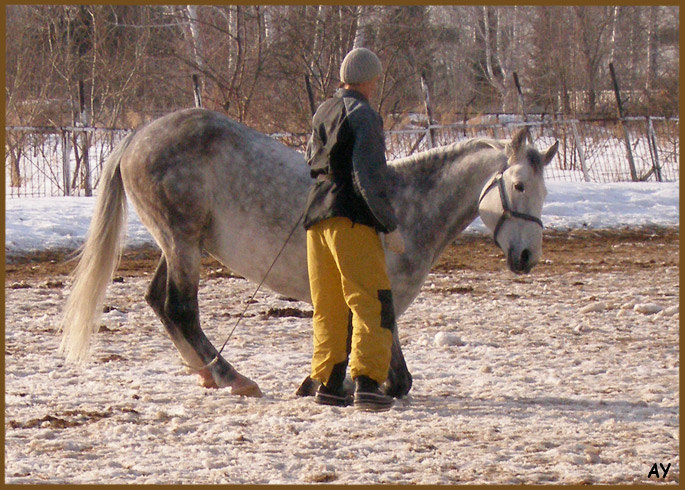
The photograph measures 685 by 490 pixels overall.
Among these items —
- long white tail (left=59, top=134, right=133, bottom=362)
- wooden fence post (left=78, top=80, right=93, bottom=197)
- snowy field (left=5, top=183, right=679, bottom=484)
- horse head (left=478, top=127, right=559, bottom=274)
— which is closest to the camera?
snowy field (left=5, top=183, right=679, bottom=484)

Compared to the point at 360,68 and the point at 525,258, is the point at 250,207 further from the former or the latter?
the point at 525,258

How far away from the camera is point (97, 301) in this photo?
574 cm

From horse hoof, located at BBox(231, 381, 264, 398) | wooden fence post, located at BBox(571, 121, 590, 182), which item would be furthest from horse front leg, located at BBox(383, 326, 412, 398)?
wooden fence post, located at BBox(571, 121, 590, 182)

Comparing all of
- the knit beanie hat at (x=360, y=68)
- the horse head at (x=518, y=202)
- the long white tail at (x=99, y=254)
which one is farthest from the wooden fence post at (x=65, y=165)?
the horse head at (x=518, y=202)

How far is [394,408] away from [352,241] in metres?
0.87

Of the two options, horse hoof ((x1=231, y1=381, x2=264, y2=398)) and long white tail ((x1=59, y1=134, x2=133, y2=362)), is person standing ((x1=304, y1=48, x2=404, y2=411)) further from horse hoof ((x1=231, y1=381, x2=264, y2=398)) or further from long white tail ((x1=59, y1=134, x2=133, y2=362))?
long white tail ((x1=59, y1=134, x2=133, y2=362))

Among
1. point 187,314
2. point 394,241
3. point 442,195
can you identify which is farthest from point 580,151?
point 394,241

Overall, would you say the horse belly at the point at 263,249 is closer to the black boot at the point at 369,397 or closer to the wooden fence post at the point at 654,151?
the black boot at the point at 369,397

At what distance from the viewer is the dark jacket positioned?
469 cm

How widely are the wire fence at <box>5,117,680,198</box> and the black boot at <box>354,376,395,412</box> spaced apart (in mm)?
11737

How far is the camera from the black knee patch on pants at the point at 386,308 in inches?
189

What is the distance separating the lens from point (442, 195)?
5324 mm

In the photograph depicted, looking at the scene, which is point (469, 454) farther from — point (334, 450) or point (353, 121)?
point (353, 121)

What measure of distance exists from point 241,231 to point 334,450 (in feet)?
5.30
